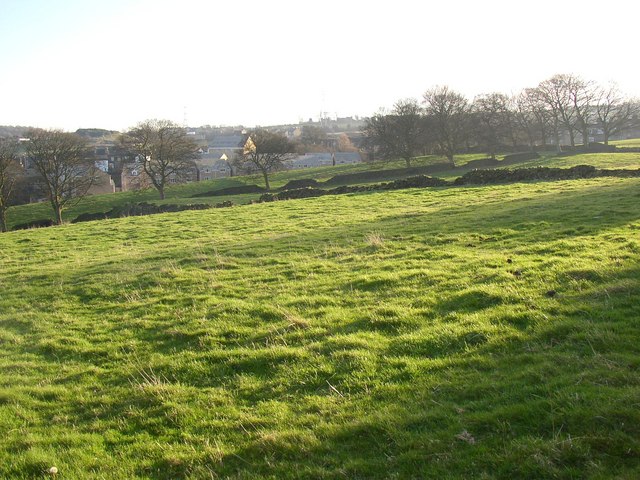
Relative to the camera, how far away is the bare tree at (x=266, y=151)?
202 feet

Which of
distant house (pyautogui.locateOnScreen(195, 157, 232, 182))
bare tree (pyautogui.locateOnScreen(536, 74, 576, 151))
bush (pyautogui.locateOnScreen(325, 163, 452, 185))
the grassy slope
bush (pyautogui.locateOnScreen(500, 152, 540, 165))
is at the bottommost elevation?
the grassy slope

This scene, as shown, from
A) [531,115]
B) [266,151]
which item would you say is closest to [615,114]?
[531,115]

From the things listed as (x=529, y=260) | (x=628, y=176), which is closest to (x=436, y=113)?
(x=628, y=176)

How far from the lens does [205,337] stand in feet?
26.3

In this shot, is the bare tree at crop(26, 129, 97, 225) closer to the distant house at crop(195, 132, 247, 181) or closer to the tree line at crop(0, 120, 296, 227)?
the tree line at crop(0, 120, 296, 227)

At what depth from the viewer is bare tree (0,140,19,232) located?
46875 millimetres

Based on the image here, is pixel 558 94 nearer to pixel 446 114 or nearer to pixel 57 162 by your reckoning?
pixel 446 114

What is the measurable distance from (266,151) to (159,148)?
41.1 ft

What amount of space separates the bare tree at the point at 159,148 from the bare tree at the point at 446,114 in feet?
99.4

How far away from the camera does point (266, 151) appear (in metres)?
61.6

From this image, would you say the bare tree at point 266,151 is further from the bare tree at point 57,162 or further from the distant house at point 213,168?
the distant house at point 213,168

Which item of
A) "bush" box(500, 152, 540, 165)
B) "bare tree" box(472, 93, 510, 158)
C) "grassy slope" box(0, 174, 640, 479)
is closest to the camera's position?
"grassy slope" box(0, 174, 640, 479)

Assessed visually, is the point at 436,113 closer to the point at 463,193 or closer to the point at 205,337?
the point at 463,193

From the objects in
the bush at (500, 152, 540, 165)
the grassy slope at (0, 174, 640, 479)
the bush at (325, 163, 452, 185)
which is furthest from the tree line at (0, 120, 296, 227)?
the grassy slope at (0, 174, 640, 479)
